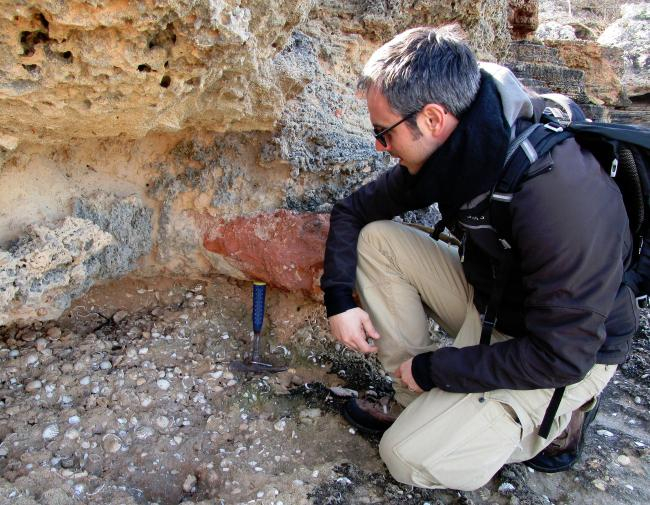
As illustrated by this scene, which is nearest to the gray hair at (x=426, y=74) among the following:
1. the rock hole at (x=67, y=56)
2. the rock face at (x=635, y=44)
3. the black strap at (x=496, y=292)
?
the black strap at (x=496, y=292)

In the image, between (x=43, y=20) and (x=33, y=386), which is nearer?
(x=43, y=20)

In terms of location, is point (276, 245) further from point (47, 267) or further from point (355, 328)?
point (47, 267)

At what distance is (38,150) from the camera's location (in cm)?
204

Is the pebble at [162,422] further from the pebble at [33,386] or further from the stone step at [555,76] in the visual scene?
the stone step at [555,76]

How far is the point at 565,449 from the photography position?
7.18 ft

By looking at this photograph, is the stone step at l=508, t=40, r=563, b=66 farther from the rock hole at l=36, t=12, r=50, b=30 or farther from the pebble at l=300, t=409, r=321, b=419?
the rock hole at l=36, t=12, r=50, b=30

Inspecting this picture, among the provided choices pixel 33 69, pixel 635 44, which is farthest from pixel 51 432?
pixel 635 44

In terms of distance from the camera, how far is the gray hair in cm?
167

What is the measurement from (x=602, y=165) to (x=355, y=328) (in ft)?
3.14

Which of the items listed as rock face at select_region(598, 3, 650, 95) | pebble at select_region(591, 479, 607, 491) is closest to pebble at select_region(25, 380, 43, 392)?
pebble at select_region(591, 479, 607, 491)

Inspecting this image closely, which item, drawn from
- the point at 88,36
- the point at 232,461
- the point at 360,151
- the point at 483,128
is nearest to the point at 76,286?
the point at 232,461

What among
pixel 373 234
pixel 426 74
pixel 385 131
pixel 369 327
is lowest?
pixel 369 327

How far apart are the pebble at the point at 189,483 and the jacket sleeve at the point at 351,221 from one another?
2.36 ft

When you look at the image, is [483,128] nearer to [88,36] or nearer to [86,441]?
[88,36]
